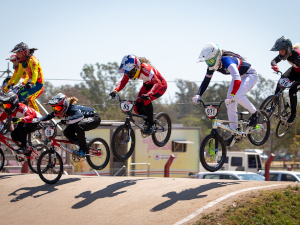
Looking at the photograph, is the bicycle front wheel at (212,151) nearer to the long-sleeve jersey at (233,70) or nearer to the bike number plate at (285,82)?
the long-sleeve jersey at (233,70)

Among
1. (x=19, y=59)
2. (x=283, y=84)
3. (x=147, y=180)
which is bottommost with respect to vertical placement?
(x=147, y=180)

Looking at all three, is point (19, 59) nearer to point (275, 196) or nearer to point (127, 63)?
point (127, 63)

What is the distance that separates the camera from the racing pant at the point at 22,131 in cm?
1055

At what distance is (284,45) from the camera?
945cm

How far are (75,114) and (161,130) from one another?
240 centimetres

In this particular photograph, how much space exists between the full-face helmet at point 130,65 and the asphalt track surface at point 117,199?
9.17 ft

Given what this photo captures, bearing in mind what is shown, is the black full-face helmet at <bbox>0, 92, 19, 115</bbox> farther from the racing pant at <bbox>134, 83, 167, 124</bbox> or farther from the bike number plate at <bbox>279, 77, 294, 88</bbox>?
the bike number plate at <bbox>279, 77, 294, 88</bbox>

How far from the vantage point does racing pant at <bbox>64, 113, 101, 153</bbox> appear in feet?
30.5

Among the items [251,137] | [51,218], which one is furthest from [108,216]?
[251,137]

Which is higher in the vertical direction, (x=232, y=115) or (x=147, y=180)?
(x=232, y=115)

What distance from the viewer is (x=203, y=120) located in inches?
1783

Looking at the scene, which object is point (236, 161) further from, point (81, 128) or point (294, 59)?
point (81, 128)

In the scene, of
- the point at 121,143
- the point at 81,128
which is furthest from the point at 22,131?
the point at 121,143

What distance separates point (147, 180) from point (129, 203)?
1741mm
